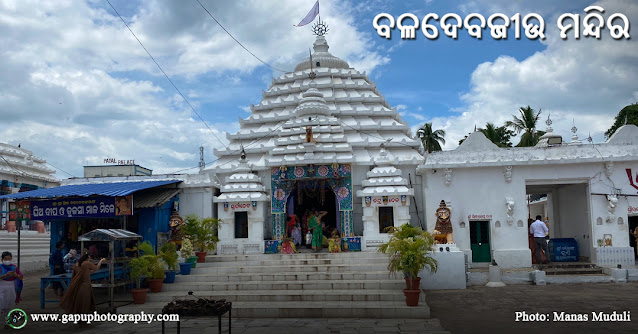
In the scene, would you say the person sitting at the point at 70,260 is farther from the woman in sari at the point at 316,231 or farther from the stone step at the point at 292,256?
the woman in sari at the point at 316,231

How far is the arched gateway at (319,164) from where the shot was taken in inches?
697

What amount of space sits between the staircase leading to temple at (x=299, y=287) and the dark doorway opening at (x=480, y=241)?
4065mm

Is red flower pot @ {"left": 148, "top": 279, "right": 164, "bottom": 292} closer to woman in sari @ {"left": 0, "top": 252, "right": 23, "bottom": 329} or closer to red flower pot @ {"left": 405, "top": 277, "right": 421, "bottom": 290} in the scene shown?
woman in sari @ {"left": 0, "top": 252, "right": 23, "bottom": 329}

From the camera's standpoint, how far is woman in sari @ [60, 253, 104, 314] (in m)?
11.0

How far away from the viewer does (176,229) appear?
17.3m

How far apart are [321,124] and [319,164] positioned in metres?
2.18

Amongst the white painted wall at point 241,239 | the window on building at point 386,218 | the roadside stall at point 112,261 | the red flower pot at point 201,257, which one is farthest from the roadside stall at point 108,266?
the window on building at point 386,218

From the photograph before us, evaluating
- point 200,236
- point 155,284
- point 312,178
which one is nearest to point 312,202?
point 312,178

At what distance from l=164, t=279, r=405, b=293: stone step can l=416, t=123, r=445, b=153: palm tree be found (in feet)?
89.9

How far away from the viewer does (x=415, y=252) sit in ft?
38.8

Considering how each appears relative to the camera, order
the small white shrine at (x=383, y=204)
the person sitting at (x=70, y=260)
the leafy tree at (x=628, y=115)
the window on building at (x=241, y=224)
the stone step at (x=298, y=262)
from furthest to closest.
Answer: the leafy tree at (x=628, y=115)
the window on building at (x=241, y=224)
the small white shrine at (x=383, y=204)
the stone step at (x=298, y=262)
the person sitting at (x=70, y=260)

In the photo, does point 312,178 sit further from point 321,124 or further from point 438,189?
point 438,189

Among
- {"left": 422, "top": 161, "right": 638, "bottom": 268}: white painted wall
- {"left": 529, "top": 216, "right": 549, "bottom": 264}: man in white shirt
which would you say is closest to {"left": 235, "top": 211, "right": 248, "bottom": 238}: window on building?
{"left": 422, "top": 161, "right": 638, "bottom": 268}: white painted wall

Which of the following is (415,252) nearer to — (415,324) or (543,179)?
(415,324)
